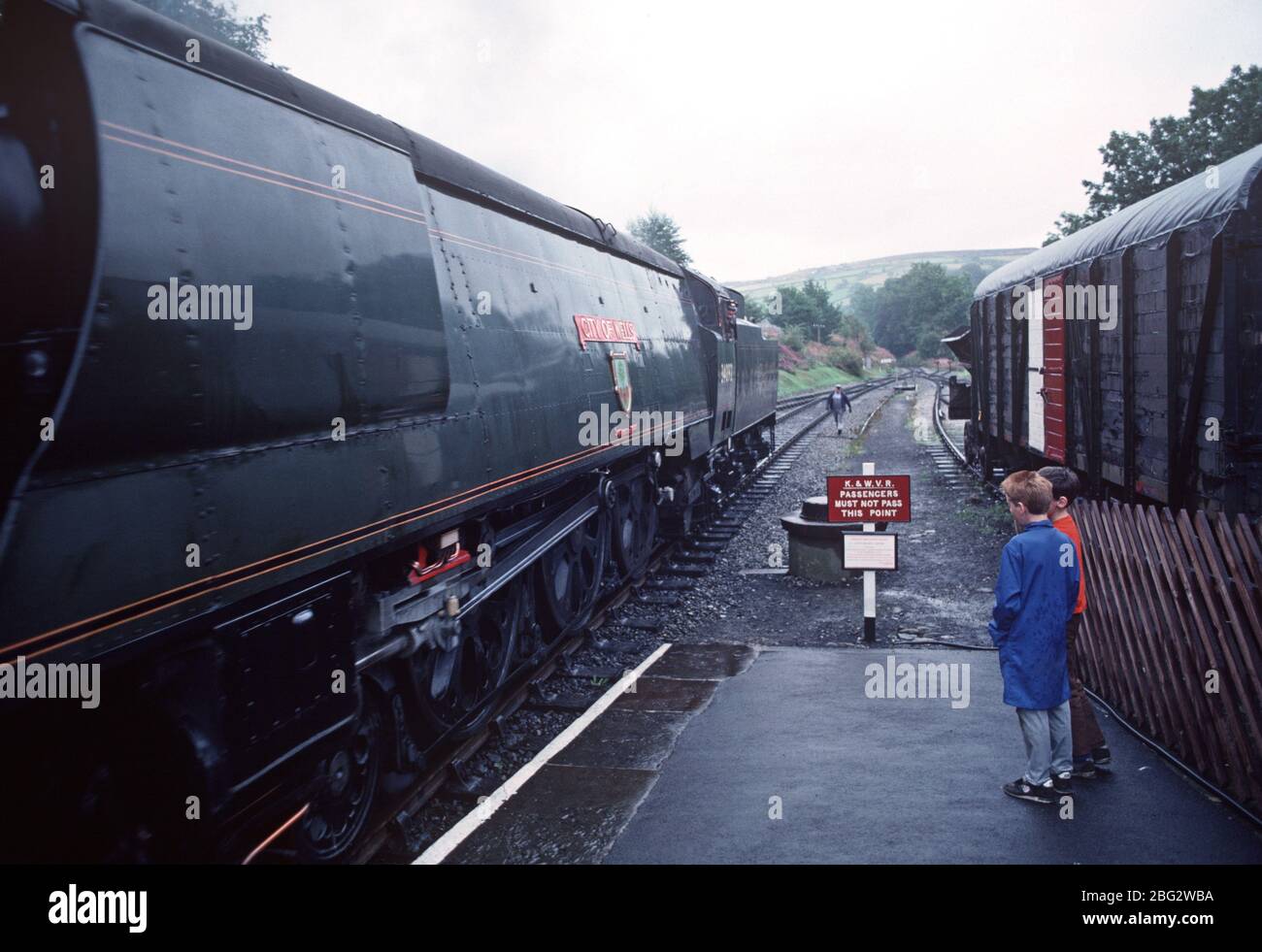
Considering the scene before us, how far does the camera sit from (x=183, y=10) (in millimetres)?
35531

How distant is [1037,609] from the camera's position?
16.3ft

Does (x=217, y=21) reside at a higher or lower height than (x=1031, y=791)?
higher

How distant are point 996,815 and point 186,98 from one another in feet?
16.1

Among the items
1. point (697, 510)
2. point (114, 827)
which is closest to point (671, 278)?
point (697, 510)

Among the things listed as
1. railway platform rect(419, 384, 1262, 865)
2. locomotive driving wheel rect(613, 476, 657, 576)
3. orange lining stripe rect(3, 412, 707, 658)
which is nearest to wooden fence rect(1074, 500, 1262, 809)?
railway platform rect(419, 384, 1262, 865)

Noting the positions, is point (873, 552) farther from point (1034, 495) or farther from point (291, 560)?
point (291, 560)

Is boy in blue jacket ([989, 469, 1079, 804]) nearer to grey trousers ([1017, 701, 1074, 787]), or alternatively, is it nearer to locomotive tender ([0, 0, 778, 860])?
grey trousers ([1017, 701, 1074, 787])

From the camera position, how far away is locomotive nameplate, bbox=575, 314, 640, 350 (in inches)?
332

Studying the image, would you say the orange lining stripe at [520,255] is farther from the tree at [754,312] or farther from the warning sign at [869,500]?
the tree at [754,312]

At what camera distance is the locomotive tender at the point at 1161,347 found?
7219 mm

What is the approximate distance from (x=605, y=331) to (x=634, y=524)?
2.94m

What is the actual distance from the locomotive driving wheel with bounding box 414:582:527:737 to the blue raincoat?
10.3ft

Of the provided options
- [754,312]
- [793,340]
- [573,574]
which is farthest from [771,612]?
[793,340]

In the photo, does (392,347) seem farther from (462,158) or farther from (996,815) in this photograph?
(996,815)
